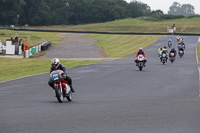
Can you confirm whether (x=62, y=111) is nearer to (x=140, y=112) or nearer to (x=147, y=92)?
(x=140, y=112)

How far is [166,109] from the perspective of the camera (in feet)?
39.4

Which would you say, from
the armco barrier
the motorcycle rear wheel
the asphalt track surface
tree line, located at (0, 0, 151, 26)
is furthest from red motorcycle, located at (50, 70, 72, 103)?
tree line, located at (0, 0, 151, 26)

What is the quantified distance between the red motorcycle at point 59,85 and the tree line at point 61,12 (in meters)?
Result: 115

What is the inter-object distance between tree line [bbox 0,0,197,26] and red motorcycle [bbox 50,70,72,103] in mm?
115141

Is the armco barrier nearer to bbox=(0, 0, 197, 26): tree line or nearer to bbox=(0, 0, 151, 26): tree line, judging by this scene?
bbox=(0, 0, 197, 26): tree line

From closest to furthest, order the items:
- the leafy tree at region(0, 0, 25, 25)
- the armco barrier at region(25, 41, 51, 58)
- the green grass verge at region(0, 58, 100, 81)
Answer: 1. the green grass verge at region(0, 58, 100, 81)
2. the armco barrier at region(25, 41, 51, 58)
3. the leafy tree at region(0, 0, 25, 25)

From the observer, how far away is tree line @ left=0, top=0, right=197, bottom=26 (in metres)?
130

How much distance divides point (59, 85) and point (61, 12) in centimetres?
13845

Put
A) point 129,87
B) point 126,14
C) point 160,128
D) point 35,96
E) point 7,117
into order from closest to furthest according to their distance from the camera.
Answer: point 160,128 < point 7,117 < point 35,96 < point 129,87 < point 126,14

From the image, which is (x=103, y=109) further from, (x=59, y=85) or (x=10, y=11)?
(x=10, y=11)

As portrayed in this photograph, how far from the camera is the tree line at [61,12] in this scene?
130m

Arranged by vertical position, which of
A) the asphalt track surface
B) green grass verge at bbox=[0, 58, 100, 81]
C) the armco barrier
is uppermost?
the asphalt track surface

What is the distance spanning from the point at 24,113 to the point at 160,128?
3.77 meters

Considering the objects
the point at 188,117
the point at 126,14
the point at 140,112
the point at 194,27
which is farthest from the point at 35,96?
the point at 126,14
